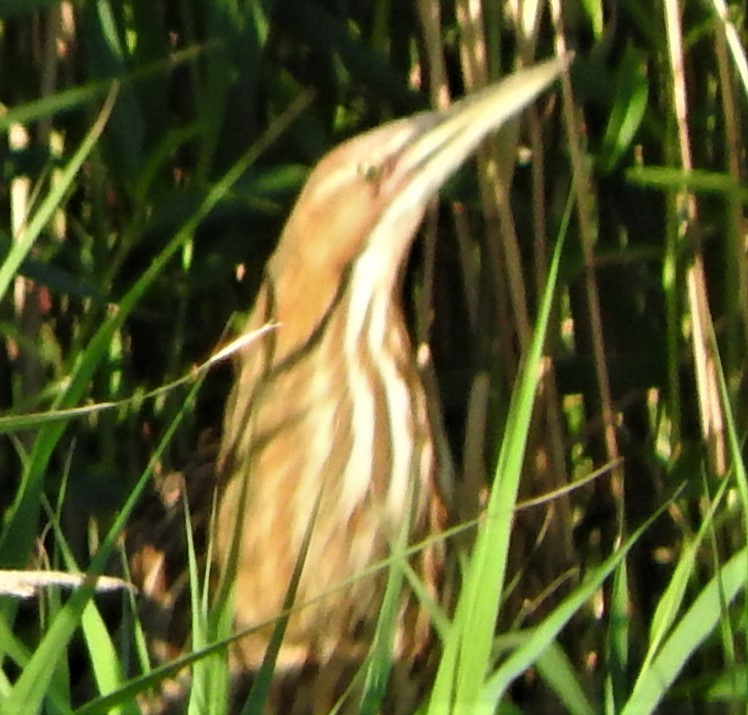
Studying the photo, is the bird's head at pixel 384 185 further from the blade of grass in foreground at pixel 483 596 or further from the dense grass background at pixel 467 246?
the blade of grass in foreground at pixel 483 596

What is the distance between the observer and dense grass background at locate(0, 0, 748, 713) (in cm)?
113

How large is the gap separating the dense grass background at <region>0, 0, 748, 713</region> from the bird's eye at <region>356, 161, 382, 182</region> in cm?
12

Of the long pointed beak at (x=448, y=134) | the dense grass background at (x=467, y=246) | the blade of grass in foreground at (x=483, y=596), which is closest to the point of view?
the blade of grass in foreground at (x=483, y=596)

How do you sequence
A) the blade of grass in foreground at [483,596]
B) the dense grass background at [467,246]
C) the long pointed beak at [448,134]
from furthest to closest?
the dense grass background at [467,246], the long pointed beak at [448,134], the blade of grass in foreground at [483,596]

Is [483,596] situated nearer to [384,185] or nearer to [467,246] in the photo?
[384,185]

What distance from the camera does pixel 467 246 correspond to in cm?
120

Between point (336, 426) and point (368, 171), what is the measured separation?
0.62ft

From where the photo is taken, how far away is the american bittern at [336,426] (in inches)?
40.3

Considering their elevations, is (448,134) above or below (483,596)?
above

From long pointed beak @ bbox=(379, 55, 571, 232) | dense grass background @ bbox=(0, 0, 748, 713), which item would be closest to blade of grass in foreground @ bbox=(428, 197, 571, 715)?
long pointed beak @ bbox=(379, 55, 571, 232)

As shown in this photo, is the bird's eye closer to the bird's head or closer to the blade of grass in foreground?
the bird's head

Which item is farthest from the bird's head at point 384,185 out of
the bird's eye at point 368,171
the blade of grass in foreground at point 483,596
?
the blade of grass in foreground at point 483,596

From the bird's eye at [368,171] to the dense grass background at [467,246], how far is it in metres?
0.12

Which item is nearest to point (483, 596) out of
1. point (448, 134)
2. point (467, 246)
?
point (448, 134)
